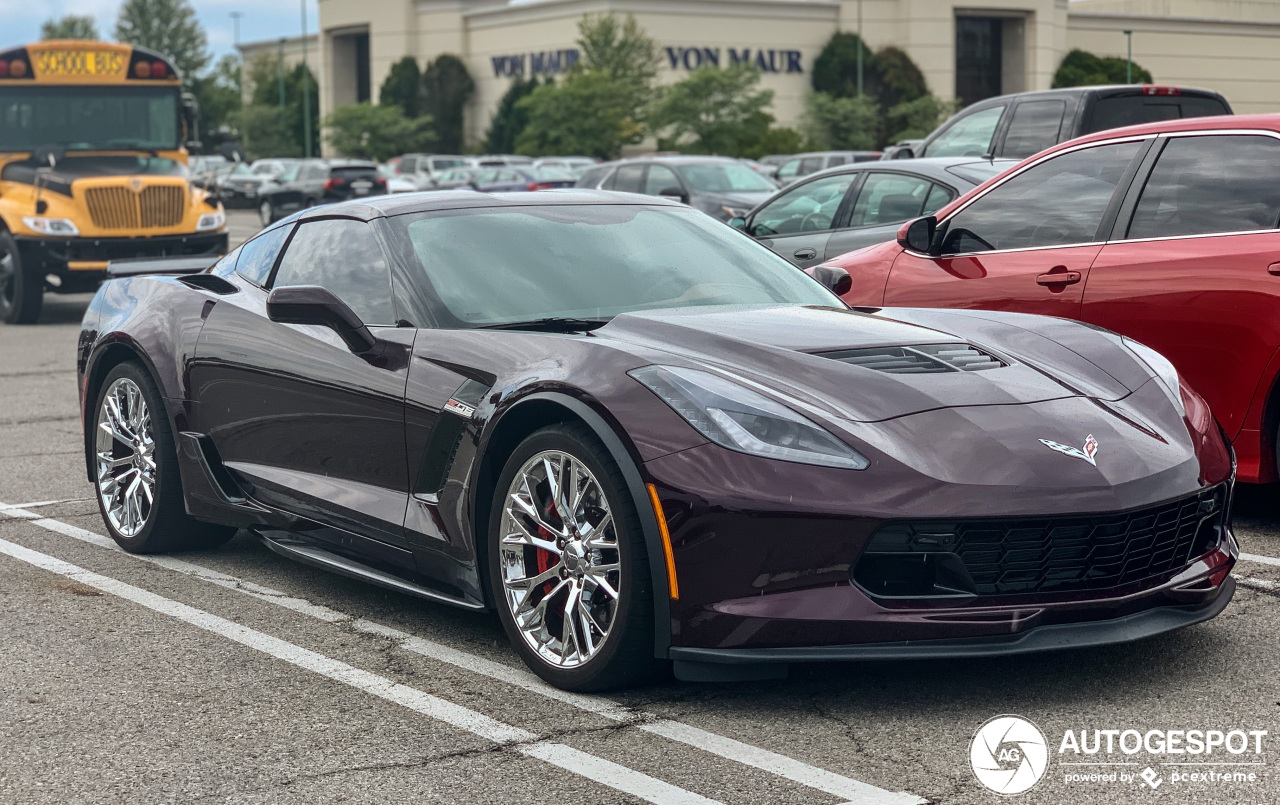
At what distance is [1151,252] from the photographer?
6.24m

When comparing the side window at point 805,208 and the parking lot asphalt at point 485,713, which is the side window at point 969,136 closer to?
the side window at point 805,208

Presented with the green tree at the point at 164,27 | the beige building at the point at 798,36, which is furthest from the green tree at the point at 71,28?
the beige building at the point at 798,36

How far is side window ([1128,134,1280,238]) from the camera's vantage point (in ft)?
19.6

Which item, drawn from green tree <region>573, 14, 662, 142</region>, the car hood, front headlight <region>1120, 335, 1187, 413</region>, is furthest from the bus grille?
green tree <region>573, 14, 662, 142</region>

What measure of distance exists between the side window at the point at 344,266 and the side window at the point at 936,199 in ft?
17.5

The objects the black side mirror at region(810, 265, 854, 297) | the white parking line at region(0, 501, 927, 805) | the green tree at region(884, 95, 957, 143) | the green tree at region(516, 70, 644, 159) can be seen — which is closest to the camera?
the white parking line at region(0, 501, 927, 805)

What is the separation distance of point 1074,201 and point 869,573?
3.37 metres

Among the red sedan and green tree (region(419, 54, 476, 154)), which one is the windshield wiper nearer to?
the red sedan

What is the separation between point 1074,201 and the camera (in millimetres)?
6668

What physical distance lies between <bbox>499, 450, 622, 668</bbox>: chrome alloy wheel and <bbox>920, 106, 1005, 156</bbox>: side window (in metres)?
9.16

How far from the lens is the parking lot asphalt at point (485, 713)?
138 inches

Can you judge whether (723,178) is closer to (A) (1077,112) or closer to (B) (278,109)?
(A) (1077,112)

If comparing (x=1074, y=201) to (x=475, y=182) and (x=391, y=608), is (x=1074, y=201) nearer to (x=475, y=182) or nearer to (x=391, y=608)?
(x=391, y=608)

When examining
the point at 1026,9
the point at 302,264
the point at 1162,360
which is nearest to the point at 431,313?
the point at 302,264
